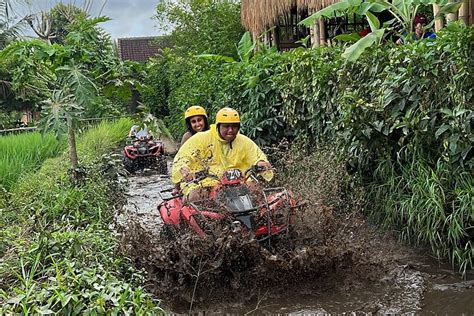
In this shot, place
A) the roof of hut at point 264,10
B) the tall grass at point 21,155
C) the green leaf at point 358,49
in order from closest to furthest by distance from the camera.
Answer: the green leaf at point 358,49 < the tall grass at point 21,155 < the roof of hut at point 264,10

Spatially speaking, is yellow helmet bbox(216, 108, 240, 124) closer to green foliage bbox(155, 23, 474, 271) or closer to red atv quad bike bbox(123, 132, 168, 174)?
green foliage bbox(155, 23, 474, 271)

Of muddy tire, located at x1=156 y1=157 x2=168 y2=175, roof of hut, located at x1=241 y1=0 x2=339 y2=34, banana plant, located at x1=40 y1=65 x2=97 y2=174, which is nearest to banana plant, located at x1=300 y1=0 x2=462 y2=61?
banana plant, located at x1=40 y1=65 x2=97 y2=174

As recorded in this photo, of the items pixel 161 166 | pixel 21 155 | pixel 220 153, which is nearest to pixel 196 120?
pixel 220 153

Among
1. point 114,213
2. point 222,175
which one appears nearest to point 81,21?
point 114,213

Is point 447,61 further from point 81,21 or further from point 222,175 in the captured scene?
point 81,21

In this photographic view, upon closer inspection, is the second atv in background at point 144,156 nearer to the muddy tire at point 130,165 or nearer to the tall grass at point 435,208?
the muddy tire at point 130,165

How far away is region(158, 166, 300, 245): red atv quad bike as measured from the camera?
5125 mm

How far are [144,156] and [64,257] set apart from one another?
9.48 m

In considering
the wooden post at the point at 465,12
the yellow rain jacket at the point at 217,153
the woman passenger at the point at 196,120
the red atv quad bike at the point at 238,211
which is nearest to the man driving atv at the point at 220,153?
the yellow rain jacket at the point at 217,153

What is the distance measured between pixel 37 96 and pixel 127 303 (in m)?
5.46

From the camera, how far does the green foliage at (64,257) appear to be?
373 cm

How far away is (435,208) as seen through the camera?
566 cm

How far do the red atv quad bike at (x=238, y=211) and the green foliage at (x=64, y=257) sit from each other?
691 millimetres

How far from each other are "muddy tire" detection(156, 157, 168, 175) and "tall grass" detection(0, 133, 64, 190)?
9.54ft
